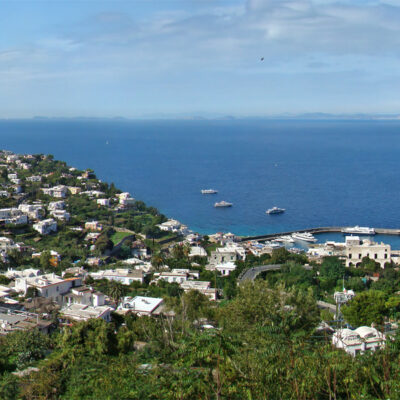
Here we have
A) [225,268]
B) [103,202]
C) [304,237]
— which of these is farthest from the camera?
[103,202]

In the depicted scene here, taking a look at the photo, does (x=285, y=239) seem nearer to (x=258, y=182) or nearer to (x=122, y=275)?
(x=122, y=275)

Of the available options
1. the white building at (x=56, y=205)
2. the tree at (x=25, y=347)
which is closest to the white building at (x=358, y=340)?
the tree at (x=25, y=347)

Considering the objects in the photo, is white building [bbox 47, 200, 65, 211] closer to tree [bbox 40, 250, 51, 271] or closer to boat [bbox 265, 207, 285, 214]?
tree [bbox 40, 250, 51, 271]

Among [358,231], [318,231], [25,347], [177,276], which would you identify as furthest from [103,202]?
[25,347]

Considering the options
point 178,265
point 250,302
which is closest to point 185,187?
point 178,265

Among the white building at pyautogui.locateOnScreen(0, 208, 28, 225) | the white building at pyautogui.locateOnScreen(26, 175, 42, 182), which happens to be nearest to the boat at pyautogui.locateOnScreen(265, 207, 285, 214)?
the white building at pyautogui.locateOnScreen(0, 208, 28, 225)

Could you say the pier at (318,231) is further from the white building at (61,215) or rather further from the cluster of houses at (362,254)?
the white building at (61,215)
